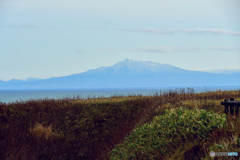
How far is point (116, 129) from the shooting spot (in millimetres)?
15625

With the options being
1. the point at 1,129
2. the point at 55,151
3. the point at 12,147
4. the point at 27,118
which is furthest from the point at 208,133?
the point at 27,118

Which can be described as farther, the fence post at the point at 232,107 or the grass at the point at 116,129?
the fence post at the point at 232,107

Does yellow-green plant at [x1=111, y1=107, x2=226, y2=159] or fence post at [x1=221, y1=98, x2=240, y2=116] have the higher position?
fence post at [x1=221, y1=98, x2=240, y2=116]

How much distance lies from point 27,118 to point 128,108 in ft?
21.2

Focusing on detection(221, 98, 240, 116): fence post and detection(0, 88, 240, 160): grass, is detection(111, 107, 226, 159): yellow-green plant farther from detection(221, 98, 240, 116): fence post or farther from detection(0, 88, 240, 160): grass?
detection(221, 98, 240, 116): fence post

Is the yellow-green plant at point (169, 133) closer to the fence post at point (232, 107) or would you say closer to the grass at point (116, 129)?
the grass at point (116, 129)

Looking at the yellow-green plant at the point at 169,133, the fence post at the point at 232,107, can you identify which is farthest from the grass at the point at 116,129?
the fence post at the point at 232,107

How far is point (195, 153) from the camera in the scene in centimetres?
778

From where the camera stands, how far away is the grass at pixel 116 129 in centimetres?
848

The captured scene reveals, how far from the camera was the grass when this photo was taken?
8477 mm

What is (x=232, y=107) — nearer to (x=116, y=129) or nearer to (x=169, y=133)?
(x=169, y=133)

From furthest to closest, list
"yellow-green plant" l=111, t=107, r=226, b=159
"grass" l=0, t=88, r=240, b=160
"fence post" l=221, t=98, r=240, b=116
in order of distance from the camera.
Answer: "fence post" l=221, t=98, r=240, b=116
"yellow-green plant" l=111, t=107, r=226, b=159
"grass" l=0, t=88, r=240, b=160

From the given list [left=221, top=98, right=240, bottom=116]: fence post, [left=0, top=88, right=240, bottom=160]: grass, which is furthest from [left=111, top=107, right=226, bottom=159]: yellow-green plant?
[left=221, top=98, right=240, bottom=116]: fence post

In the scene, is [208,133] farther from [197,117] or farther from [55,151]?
[55,151]
